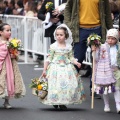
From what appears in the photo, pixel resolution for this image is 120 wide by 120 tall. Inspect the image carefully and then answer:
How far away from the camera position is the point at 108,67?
38.4 ft

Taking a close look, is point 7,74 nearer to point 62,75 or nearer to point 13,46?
point 13,46

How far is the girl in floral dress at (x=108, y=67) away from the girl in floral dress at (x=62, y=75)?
0.35m

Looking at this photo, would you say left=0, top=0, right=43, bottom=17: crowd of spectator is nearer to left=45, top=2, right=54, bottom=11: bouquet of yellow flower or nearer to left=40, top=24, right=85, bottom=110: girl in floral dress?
left=45, top=2, right=54, bottom=11: bouquet of yellow flower

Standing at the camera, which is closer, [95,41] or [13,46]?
[95,41]

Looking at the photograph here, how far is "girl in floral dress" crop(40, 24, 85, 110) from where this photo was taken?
11.7 meters

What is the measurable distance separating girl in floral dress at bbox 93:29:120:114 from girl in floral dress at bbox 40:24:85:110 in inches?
13.6

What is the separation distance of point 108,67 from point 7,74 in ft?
5.38

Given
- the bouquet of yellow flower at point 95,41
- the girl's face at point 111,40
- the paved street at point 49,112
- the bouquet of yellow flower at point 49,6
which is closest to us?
the paved street at point 49,112

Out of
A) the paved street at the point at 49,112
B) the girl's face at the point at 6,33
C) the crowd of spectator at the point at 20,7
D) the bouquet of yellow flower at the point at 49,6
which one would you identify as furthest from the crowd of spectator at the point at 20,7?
the girl's face at the point at 6,33

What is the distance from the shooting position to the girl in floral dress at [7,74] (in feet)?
38.9

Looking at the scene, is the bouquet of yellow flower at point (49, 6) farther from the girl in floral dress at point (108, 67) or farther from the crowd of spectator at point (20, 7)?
the crowd of spectator at point (20, 7)

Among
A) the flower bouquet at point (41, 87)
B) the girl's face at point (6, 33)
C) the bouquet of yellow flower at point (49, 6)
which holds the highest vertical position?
the bouquet of yellow flower at point (49, 6)

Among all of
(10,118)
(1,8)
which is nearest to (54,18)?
(10,118)

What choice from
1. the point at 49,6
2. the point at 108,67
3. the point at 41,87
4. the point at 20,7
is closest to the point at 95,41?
the point at 108,67
